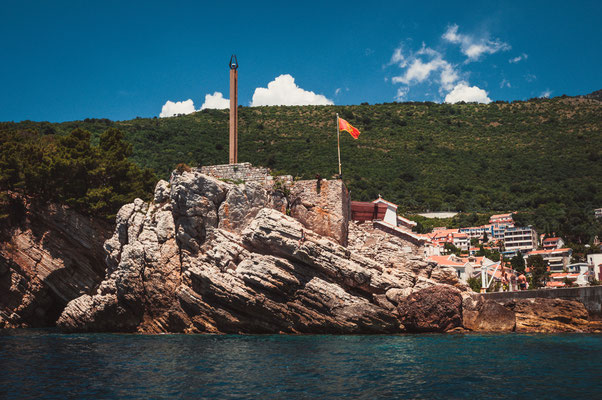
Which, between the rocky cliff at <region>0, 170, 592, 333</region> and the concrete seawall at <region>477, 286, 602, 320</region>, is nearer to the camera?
the rocky cliff at <region>0, 170, 592, 333</region>

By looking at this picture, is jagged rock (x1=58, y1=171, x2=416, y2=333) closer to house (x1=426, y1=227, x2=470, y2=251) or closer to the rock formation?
the rock formation

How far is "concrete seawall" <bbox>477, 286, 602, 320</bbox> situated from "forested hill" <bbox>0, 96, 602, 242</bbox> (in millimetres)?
48047

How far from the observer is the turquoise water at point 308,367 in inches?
468

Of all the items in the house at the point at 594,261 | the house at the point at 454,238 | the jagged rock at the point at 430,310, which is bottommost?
the jagged rock at the point at 430,310

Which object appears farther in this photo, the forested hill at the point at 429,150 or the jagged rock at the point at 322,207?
the forested hill at the point at 429,150

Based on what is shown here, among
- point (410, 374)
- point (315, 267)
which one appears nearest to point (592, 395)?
point (410, 374)

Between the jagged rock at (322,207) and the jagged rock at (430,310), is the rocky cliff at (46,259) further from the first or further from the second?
the jagged rock at (430,310)

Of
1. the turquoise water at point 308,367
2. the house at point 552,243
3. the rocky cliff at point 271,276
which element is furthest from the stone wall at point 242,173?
the house at point 552,243

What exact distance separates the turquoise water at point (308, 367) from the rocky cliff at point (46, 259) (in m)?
9.52

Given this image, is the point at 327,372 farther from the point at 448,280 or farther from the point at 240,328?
the point at 448,280

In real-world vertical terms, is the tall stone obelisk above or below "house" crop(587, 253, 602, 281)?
above

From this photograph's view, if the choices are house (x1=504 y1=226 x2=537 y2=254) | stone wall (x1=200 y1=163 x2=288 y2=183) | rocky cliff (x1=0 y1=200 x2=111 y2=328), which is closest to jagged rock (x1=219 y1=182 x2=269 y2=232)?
stone wall (x1=200 y1=163 x2=288 y2=183)

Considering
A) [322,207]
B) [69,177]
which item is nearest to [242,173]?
[322,207]

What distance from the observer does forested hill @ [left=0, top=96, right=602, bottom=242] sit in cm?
8119
